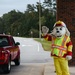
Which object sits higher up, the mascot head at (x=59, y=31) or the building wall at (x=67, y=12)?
the building wall at (x=67, y=12)

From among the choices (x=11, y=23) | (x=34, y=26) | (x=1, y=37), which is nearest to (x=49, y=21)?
(x=34, y=26)

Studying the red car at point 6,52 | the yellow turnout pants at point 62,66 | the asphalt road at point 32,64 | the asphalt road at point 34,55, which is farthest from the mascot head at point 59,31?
the asphalt road at point 34,55

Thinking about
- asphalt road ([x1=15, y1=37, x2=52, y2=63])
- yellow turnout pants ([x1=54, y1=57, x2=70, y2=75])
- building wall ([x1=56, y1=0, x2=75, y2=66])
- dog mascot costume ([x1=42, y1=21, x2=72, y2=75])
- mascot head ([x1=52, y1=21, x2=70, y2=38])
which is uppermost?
building wall ([x1=56, y1=0, x2=75, y2=66])

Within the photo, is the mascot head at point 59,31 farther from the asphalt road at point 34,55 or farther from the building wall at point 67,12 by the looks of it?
the asphalt road at point 34,55

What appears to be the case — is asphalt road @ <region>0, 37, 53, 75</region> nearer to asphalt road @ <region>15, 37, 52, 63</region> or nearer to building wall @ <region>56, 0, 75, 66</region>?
asphalt road @ <region>15, 37, 52, 63</region>

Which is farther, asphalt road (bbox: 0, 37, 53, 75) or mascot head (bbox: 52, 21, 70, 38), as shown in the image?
asphalt road (bbox: 0, 37, 53, 75)

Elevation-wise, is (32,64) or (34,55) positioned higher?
(32,64)

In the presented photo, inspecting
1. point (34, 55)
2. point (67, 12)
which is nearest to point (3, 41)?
point (67, 12)

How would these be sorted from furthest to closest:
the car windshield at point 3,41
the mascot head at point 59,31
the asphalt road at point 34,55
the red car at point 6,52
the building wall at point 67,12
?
1. the asphalt road at point 34,55
2. the building wall at point 67,12
3. the car windshield at point 3,41
4. the red car at point 6,52
5. the mascot head at point 59,31

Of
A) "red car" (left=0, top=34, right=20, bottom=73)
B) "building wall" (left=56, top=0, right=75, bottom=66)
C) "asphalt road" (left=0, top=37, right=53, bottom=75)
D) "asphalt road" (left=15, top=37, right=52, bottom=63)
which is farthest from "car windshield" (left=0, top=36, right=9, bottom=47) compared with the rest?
"asphalt road" (left=15, top=37, right=52, bottom=63)

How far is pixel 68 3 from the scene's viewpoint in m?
14.7

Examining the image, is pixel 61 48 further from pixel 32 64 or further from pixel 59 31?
pixel 32 64

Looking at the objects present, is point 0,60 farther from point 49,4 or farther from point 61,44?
point 49,4

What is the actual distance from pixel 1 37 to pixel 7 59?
2.17m
